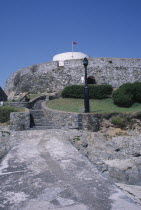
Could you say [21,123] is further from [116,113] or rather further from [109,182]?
[109,182]

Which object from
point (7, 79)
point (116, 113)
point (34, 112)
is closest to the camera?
point (116, 113)

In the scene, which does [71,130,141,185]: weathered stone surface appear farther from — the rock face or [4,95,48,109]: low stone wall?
the rock face

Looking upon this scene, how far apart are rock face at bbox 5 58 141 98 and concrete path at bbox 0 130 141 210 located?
18.6m

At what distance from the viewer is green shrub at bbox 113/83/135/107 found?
54.0 ft

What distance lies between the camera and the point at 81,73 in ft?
77.9

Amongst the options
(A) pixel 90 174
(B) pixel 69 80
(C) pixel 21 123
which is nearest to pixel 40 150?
(A) pixel 90 174

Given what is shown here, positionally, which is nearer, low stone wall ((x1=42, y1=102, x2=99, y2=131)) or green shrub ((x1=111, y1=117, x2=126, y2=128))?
low stone wall ((x1=42, y1=102, x2=99, y2=131))

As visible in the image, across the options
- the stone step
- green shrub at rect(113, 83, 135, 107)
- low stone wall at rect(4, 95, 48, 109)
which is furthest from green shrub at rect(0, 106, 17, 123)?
green shrub at rect(113, 83, 135, 107)

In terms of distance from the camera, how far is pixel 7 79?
1271 inches

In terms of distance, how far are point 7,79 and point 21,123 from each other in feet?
79.0

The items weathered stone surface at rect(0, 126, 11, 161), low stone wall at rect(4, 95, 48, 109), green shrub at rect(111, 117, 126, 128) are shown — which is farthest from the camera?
low stone wall at rect(4, 95, 48, 109)

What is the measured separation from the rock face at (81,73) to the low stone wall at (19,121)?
1348cm

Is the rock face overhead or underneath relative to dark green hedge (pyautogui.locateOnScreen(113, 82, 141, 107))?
overhead

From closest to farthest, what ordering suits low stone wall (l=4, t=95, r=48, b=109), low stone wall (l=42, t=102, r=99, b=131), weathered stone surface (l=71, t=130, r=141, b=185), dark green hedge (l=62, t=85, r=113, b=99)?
weathered stone surface (l=71, t=130, r=141, b=185) < low stone wall (l=42, t=102, r=99, b=131) < low stone wall (l=4, t=95, r=48, b=109) < dark green hedge (l=62, t=85, r=113, b=99)
